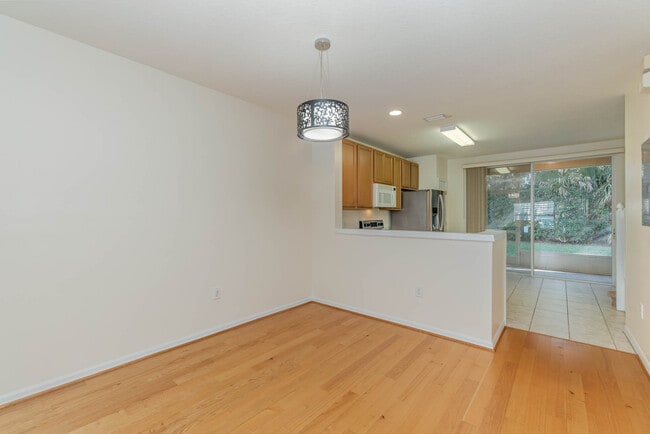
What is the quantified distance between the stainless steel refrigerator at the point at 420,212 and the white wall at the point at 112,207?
3.07m

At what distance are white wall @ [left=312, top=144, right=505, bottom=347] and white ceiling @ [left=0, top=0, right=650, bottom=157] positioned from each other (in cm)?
135

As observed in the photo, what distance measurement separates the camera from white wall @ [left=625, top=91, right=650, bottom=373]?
2.36 metres

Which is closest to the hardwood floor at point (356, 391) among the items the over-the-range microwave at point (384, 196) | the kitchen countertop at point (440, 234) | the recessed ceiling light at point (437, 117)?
the kitchen countertop at point (440, 234)

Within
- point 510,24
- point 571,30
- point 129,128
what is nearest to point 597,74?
point 571,30

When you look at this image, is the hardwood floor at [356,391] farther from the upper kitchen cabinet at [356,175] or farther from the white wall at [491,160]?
the white wall at [491,160]

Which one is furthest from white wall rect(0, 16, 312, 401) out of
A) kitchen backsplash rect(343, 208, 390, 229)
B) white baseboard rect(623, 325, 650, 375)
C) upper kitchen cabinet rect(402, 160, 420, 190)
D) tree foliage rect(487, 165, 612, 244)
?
tree foliage rect(487, 165, 612, 244)

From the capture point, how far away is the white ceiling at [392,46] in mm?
1759

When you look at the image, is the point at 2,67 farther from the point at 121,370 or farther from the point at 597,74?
the point at 597,74

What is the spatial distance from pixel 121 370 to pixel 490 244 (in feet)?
10.5

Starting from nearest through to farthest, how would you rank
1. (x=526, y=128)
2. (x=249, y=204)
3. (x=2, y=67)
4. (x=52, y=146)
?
(x=2, y=67) < (x=52, y=146) < (x=249, y=204) < (x=526, y=128)

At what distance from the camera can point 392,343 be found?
2795 millimetres

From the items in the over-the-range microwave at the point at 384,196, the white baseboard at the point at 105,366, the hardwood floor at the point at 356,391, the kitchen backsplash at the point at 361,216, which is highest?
the over-the-range microwave at the point at 384,196

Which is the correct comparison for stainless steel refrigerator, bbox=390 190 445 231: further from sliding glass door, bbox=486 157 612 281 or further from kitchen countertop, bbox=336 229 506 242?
kitchen countertop, bbox=336 229 506 242

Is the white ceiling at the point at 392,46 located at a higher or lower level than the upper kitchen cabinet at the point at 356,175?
higher
